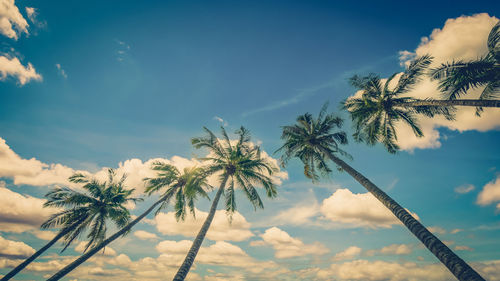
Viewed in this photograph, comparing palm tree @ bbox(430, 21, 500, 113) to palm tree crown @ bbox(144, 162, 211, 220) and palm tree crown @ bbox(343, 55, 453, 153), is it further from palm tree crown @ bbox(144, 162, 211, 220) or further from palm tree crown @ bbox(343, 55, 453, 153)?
palm tree crown @ bbox(144, 162, 211, 220)

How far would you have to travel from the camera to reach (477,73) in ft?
38.2

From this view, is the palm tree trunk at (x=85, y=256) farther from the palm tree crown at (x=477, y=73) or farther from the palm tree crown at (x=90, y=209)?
the palm tree crown at (x=477, y=73)

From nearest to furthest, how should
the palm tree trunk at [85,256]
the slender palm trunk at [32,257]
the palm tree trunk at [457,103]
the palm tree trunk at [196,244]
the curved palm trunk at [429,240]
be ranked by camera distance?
the curved palm trunk at [429,240] < the palm tree trunk at [196,244] < the palm tree trunk at [457,103] < the palm tree trunk at [85,256] < the slender palm trunk at [32,257]

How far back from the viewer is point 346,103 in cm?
1656

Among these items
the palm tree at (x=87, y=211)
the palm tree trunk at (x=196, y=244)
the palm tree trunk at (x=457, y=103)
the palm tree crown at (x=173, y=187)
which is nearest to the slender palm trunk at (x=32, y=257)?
the palm tree at (x=87, y=211)

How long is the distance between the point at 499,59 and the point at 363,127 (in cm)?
753

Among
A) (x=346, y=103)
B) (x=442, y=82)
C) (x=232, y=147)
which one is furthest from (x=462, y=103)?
(x=232, y=147)

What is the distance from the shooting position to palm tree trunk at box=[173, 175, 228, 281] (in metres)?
10.5

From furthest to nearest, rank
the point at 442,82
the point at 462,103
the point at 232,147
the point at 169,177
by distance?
the point at 169,177 < the point at 232,147 < the point at 442,82 < the point at 462,103

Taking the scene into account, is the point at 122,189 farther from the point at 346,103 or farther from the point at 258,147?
the point at 346,103

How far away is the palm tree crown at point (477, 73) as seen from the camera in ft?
37.0

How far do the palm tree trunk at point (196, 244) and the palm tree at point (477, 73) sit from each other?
15974mm

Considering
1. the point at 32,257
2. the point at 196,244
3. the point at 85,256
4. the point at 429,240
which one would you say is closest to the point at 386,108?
the point at 429,240

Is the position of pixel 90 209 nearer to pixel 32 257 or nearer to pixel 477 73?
pixel 32 257
